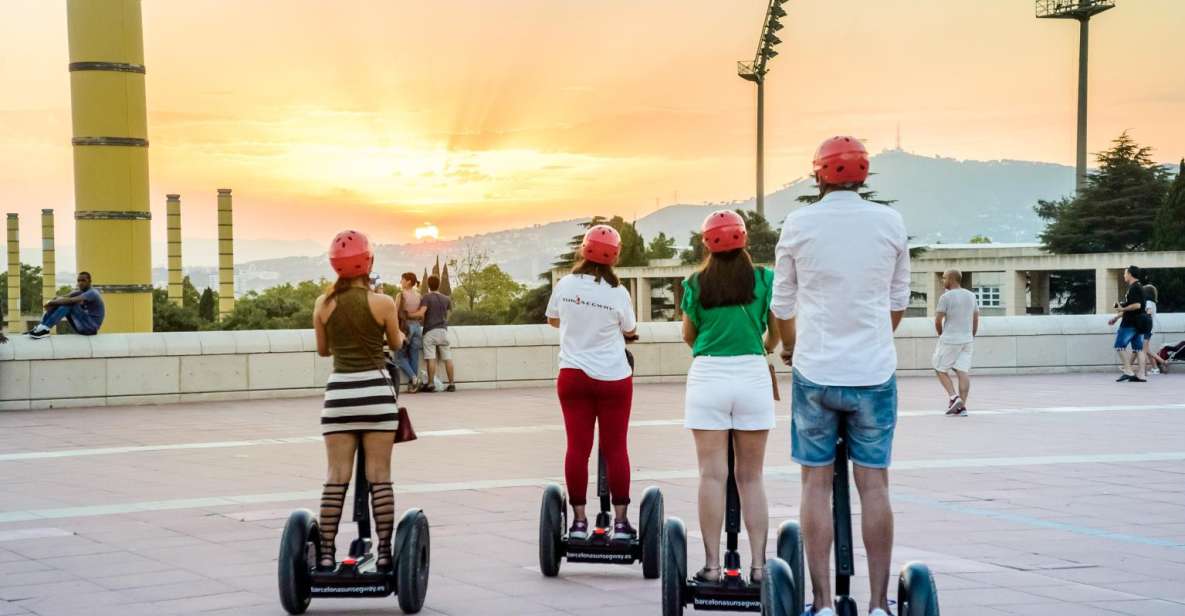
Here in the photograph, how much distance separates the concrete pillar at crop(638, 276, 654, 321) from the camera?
120938 millimetres

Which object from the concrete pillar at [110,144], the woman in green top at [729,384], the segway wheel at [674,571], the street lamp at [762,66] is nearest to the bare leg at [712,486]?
the woman in green top at [729,384]

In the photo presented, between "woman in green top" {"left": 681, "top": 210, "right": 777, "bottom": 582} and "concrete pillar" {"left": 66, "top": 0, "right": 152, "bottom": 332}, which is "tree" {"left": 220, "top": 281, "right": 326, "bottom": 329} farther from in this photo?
"woman in green top" {"left": 681, "top": 210, "right": 777, "bottom": 582}

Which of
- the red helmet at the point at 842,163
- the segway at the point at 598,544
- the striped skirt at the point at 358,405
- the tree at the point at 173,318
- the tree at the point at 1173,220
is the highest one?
the tree at the point at 1173,220

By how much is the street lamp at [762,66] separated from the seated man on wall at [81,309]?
6362 centimetres

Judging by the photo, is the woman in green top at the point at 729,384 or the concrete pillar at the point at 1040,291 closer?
the woman in green top at the point at 729,384

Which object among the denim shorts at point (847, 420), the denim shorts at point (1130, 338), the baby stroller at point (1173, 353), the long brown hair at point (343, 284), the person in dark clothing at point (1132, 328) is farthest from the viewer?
the baby stroller at point (1173, 353)

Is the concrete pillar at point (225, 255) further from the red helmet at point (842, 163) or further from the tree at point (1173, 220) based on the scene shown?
the red helmet at point (842, 163)

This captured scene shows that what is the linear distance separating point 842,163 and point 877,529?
1.27 m

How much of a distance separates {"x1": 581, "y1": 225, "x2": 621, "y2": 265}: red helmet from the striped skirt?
4.54 feet

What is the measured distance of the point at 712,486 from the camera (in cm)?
610

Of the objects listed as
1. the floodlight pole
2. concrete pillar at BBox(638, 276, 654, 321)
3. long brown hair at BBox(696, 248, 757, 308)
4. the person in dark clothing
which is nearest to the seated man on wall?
the person in dark clothing

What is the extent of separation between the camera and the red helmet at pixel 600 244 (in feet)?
24.2

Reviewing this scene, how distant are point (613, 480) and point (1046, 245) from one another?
9519 centimetres

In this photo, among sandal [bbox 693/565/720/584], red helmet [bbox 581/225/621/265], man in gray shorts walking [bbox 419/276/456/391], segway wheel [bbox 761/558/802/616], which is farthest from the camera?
man in gray shorts walking [bbox 419/276/456/391]
